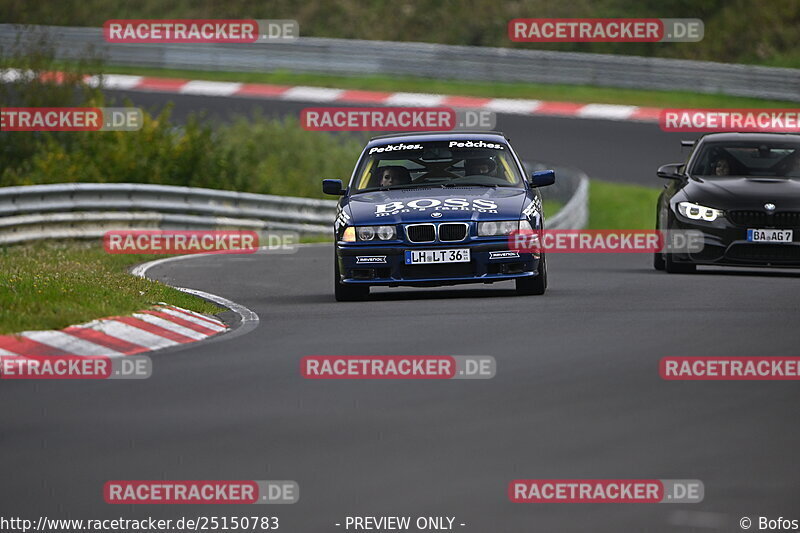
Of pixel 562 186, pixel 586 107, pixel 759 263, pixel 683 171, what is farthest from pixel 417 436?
pixel 586 107

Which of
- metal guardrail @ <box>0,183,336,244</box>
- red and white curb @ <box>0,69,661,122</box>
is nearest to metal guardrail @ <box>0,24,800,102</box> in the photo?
red and white curb @ <box>0,69,661,122</box>

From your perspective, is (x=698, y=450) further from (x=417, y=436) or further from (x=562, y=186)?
(x=562, y=186)

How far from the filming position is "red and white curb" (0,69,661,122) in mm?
37031

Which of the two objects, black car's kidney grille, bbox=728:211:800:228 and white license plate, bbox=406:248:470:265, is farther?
black car's kidney grille, bbox=728:211:800:228

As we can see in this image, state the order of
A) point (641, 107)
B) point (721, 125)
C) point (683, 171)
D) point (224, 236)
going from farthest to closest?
point (641, 107)
point (721, 125)
point (224, 236)
point (683, 171)

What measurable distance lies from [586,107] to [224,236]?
1505 cm

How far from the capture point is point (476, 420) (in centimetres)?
768

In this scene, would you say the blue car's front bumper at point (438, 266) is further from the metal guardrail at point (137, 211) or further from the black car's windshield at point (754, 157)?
the metal guardrail at point (137, 211)

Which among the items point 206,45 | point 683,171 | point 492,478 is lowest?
point 492,478

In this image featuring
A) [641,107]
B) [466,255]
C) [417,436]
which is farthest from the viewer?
[641,107]

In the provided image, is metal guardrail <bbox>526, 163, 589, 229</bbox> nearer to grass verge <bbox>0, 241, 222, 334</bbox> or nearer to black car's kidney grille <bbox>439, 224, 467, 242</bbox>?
grass verge <bbox>0, 241, 222, 334</bbox>

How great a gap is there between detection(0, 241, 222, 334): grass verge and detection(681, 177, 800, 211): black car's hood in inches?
217

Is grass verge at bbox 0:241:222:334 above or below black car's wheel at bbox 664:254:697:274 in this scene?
above

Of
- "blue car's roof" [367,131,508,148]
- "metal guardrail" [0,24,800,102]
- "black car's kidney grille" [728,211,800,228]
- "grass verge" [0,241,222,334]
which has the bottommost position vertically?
"grass verge" [0,241,222,334]
